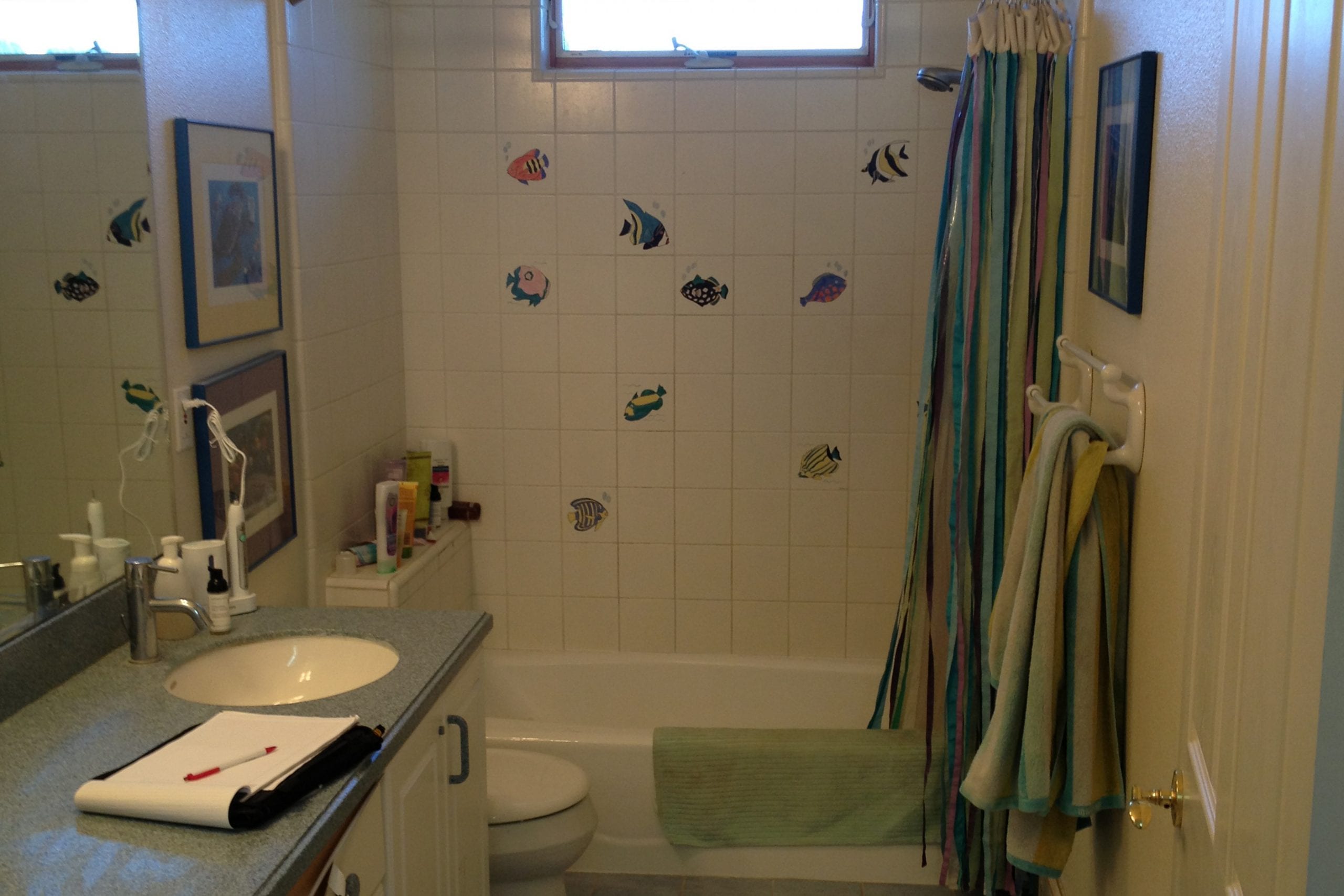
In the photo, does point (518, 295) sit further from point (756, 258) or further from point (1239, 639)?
point (1239, 639)

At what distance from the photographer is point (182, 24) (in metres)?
2.37

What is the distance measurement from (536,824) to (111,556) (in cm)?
113

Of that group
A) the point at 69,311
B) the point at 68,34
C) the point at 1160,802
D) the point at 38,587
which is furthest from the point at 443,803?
the point at 68,34

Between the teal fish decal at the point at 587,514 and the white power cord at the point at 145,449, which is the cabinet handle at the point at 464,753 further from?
the teal fish decal at the point at 587,514

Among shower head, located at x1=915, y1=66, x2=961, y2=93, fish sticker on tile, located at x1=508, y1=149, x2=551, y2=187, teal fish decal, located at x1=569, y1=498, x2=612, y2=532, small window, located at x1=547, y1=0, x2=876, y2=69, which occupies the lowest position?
teal fish decal, located at x1=569, y1=498, x2=612, y2=532

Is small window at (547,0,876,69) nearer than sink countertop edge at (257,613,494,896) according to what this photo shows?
No

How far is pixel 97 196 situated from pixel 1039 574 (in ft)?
5.58

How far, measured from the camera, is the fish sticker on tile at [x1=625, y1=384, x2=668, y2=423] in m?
3.59

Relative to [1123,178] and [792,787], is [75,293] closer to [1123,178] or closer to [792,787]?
[1123,178]

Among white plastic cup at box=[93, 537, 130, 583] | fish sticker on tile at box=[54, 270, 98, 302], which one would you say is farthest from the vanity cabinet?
fish sticker on tile at box=[54, 270, 98, 302]

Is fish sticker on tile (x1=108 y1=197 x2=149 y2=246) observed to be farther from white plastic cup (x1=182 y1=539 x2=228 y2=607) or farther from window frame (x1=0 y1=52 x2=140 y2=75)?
white plastic cup (x1=182 y1=539 x2=228 y2=607)

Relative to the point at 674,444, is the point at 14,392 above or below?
above

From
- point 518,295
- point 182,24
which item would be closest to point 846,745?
point 518,295

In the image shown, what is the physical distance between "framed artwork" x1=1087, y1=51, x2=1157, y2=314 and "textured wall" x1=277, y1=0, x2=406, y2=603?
1.78 meters
